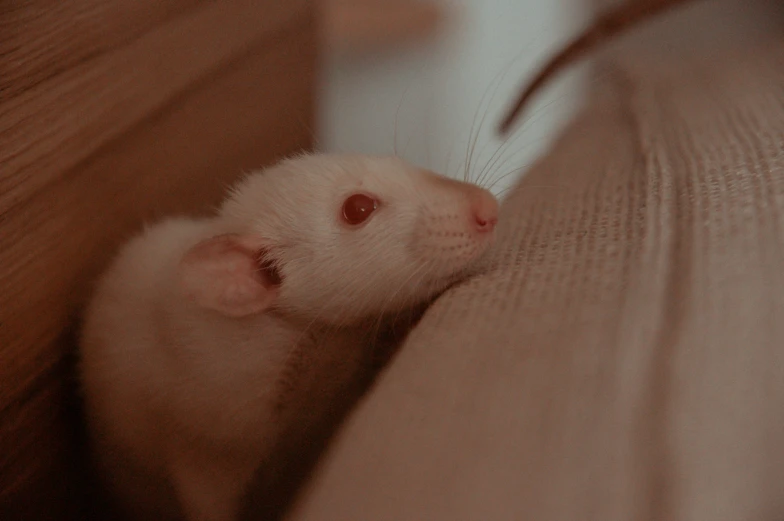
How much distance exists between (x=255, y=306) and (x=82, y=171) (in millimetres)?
381

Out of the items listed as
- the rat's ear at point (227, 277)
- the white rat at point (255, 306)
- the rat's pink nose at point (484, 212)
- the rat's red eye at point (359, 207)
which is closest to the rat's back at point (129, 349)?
the white rat at point (255, 306)

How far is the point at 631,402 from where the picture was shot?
59cm

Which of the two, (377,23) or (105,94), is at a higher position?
(377,23)

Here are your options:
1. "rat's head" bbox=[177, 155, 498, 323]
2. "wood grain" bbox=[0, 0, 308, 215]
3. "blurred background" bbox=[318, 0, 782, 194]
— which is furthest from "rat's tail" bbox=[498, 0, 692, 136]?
"rat's head" bbox=[177, 155, 498, 323]

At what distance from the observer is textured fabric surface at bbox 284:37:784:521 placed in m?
0.55

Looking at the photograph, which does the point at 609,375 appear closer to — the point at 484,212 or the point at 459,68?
the point at 484,212

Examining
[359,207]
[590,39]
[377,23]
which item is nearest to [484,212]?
[359,207]

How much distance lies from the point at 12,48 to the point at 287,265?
50 cm

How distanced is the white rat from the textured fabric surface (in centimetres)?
17

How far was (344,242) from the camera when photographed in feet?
3.60

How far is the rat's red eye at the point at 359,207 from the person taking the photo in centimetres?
108

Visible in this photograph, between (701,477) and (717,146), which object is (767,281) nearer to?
(701,477)

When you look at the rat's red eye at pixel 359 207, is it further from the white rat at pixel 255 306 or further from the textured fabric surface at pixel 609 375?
the textured fabric surface at pixel 609 375

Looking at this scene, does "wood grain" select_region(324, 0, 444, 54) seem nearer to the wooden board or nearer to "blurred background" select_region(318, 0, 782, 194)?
"blurred background" select_region(318, 0, 782, 194)
